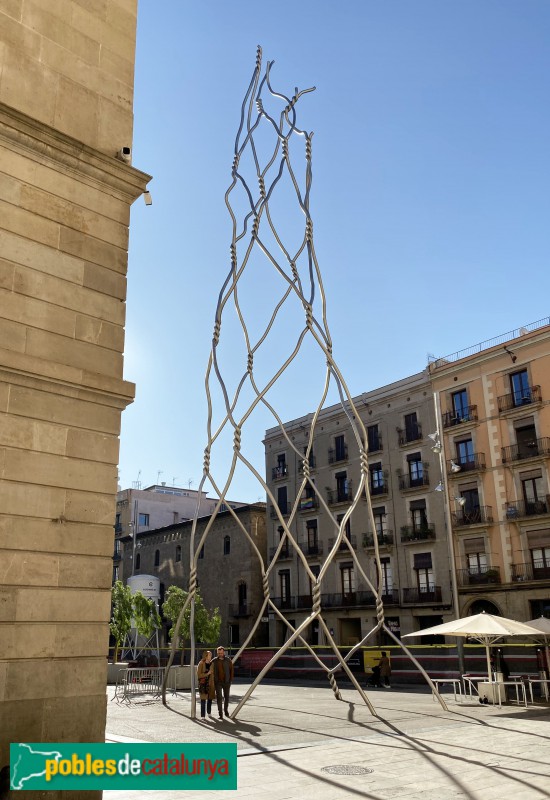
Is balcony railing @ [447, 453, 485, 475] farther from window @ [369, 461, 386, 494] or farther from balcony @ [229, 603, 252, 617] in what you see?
balcony @ [229, 603, 252, 617]

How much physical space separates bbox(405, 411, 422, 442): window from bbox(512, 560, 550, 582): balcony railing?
9126mm

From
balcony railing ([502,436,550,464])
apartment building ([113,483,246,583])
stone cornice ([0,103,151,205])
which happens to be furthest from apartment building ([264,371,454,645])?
stone cornice ([0,103,151,205])

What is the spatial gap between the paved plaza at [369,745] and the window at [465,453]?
21.3m

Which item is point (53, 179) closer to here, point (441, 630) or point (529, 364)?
point (441, 630)

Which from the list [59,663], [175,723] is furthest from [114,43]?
[175,723]

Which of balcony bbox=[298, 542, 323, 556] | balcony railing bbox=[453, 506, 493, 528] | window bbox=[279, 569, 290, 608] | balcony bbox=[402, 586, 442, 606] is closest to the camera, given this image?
balcony railing bbox=[453, 506, 493, 528]

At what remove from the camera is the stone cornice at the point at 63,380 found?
7.58 meters

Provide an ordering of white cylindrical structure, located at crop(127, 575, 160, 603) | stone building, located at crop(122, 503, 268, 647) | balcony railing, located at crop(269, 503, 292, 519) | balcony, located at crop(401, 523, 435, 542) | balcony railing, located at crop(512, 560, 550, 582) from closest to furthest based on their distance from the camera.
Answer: balcony railing, located at crop(512, 560, 550, 582)
balcony, located at crop(401, 523, 435, 542)
balcony railing, located at crop(269, 503, 292, 519)
stone building, located at crop(122, 503, 268, 647)
white cylindrical structure, located at crop(127, 575, 160, 603)

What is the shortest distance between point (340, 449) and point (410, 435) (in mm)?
5355

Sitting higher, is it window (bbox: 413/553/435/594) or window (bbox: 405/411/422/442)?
window (bbox: 405/411/422/442)

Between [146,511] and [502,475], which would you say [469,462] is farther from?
[146,511]

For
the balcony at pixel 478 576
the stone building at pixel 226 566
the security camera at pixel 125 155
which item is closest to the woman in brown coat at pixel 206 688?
→ the security camera at pixel 125 155

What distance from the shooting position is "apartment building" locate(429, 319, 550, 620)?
114 feet
